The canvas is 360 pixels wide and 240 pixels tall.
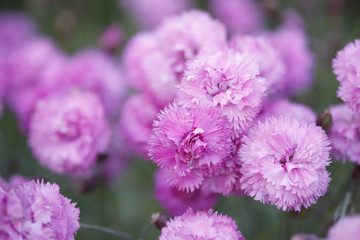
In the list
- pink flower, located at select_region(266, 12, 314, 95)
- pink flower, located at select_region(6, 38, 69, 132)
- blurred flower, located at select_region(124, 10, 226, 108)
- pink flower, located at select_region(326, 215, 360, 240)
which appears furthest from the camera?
pink flower, located at select_region(6, 38, 69, 132)

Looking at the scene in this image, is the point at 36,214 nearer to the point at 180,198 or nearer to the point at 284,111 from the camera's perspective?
the point at 180,198

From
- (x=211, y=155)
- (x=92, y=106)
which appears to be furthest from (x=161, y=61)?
(x=211, y=155)

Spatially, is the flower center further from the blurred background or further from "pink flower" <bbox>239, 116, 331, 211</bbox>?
the blurred background

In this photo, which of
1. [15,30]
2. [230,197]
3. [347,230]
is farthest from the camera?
[15,30]

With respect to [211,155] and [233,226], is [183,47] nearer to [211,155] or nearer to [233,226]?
[211,155]

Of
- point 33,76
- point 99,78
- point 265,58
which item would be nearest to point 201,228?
point 265,58

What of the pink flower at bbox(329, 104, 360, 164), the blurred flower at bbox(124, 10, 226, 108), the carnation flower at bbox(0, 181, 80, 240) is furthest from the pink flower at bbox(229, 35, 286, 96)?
the carnation flower at bbox(0, 181, 80, 240)
